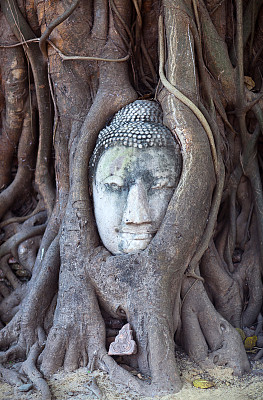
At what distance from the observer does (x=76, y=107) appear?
352 cm

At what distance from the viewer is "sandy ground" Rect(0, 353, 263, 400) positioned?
8.45ft

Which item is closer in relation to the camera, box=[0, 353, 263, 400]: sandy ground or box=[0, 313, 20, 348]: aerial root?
box=[0, 353, 263, 400]: sandy ground

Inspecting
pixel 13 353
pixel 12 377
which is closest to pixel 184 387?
pixel 12 377

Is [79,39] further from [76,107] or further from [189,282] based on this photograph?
[189,282]

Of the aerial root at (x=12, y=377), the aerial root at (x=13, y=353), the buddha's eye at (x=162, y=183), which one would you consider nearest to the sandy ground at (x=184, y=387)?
the aerial root at (x=12, y=377)

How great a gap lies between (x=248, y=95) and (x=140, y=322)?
197 centimetres

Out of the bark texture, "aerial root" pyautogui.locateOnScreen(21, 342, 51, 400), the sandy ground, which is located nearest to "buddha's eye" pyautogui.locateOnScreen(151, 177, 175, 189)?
the bark texture

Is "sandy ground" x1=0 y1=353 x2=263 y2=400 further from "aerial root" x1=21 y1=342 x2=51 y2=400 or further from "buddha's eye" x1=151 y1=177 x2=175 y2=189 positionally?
"buddha's eye" x1=151 y1=177 x2=175 y2=189

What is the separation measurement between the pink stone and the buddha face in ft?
1.68

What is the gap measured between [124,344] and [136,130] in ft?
4.54

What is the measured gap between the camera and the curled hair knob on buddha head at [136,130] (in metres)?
3.10

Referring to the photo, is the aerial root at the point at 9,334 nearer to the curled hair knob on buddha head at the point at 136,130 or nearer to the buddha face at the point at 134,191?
the buddha face at the point at 134,191

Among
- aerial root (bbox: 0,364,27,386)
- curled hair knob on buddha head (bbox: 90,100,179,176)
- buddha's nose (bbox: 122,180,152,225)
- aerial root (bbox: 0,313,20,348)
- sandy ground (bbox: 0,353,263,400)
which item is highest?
curled hair knob on buddha head (bbox: 90,100,179,176)

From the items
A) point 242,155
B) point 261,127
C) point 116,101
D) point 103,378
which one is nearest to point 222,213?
point 242,155
